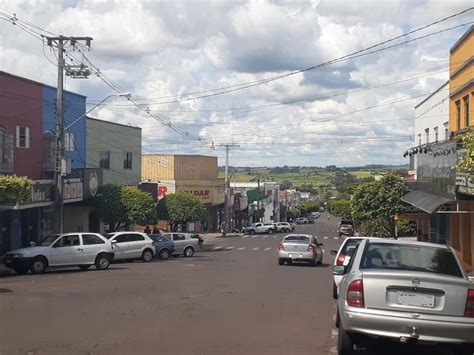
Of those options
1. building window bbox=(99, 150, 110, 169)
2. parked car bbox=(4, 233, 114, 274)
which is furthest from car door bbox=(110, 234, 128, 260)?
building window bbox=(99, 150, 110, 169)

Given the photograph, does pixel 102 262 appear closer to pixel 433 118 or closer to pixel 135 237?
pixel 135 237

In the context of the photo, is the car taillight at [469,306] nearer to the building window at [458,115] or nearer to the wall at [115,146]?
the building window at [458,115]

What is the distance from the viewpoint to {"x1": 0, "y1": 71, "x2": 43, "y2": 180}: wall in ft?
120

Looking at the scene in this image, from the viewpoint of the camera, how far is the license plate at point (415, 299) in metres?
8.91

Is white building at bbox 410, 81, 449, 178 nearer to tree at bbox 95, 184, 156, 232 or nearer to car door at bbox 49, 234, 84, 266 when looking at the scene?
car door at bbox 49, 234, 84, 266

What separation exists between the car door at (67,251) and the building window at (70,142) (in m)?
18.1

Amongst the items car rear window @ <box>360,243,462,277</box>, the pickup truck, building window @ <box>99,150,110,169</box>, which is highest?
building window @ <box>99,150,110,169</box>

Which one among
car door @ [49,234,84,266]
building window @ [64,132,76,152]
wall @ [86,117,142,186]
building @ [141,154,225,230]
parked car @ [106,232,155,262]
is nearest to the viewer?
car door @ [49,234,84,266]

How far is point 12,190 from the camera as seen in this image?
2762cm

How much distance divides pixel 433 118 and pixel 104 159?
2432cm

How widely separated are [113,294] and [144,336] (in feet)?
22.8

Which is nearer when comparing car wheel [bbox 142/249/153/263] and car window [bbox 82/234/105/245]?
car window [bbox 82/234/105/245]

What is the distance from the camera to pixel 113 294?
18.7 metres

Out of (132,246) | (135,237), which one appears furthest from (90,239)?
(135,237)
